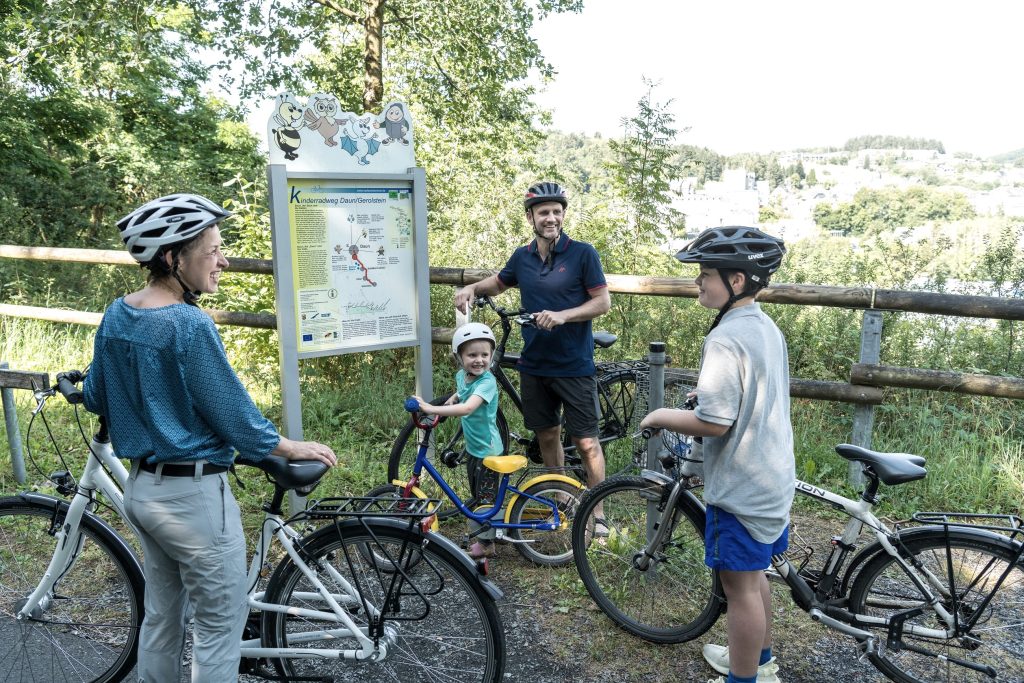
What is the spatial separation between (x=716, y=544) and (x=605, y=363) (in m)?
2.96

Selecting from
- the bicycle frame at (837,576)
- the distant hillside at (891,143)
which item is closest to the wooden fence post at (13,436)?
the bicycle frame at (837,576)

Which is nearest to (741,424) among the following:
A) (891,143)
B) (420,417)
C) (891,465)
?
(891,465)

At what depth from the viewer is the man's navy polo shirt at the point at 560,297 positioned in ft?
13.9

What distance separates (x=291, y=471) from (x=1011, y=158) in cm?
2114

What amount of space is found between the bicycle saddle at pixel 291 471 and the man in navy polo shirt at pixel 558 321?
176cm

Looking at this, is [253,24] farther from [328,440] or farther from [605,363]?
[605,363]

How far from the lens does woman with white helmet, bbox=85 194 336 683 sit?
2.37 metres

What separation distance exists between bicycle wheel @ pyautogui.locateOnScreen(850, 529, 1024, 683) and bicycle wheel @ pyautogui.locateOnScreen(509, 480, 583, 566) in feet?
5.04

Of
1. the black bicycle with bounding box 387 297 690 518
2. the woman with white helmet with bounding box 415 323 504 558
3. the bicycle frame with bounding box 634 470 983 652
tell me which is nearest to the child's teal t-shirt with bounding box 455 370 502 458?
the woman with white helmet with bounding box 415 323 504 558

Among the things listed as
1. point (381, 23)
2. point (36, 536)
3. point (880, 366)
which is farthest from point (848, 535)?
point (381, 23)

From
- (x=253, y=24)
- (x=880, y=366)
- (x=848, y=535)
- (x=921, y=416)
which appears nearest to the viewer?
(x=848, y=535)

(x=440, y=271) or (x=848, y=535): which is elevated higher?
(x=440, y=271)

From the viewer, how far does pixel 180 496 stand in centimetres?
245

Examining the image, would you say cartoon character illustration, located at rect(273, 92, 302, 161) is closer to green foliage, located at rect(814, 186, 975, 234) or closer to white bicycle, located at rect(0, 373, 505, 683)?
white bicycle, located at rect(0, 373, 505, 683)
